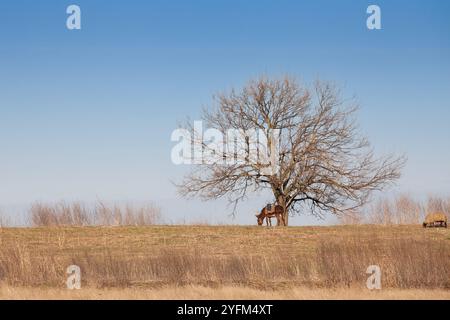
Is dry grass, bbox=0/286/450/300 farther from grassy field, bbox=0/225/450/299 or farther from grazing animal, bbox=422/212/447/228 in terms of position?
grazing animal, bbox=422/212/447/228

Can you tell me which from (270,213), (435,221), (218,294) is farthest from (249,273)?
(435,221)

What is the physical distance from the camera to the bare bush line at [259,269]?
18531mm

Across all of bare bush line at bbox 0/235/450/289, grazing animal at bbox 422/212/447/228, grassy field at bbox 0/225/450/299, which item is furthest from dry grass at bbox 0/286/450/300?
grazing animal at bbox 422/212/447/228

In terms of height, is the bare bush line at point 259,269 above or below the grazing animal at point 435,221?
below

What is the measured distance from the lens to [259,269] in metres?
19.5

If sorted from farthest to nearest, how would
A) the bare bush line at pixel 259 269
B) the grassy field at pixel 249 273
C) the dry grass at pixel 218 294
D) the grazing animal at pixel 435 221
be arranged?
the grazing animal at pixel 435 221, the bare bush line at pixel 259 269, the grassy field at pixel 249 273, the dry grass at pixel 218 294

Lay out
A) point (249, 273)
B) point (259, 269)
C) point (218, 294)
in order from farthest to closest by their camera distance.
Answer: point (259, 269) → point (249, 273) → point (218, 294)

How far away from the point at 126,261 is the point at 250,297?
5.91 m

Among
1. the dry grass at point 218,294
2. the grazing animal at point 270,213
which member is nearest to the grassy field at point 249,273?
the dry grass at point 218,294

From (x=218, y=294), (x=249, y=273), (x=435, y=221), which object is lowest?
(x=218, y=294)

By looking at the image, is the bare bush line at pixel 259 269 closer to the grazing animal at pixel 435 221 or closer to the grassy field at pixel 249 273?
the grassy field at pixel 249 273

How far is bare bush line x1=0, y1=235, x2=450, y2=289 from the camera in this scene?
18.5 metres

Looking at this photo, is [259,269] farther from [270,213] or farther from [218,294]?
[270,213]

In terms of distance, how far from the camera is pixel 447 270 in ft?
62.3
